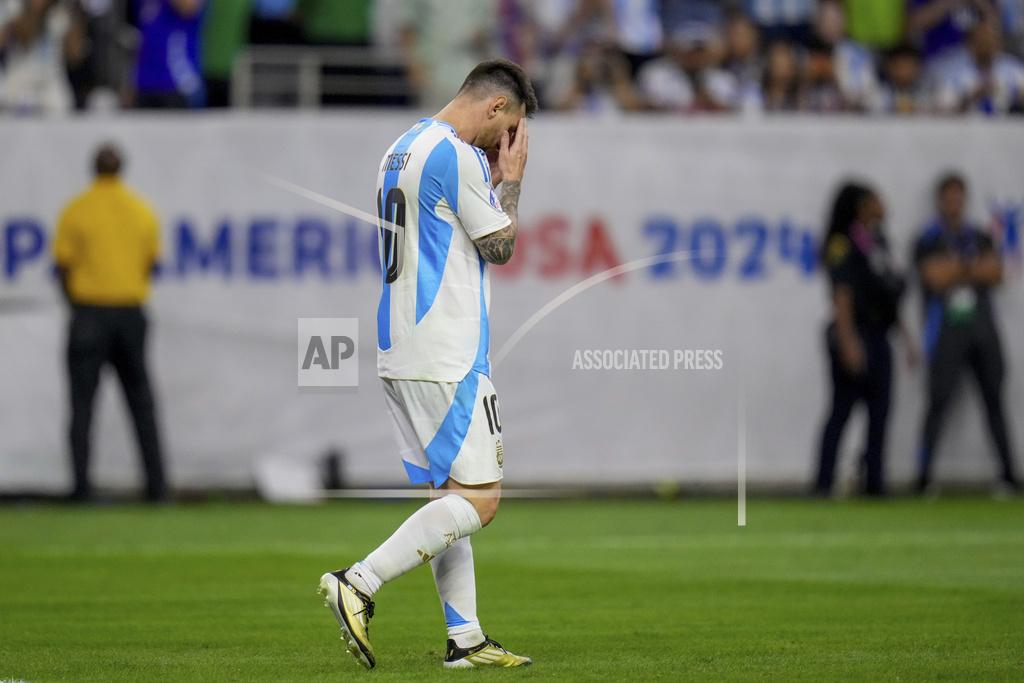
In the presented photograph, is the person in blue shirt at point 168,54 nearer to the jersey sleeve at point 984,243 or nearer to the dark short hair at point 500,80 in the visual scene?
the jersey sleeve at point 984,243

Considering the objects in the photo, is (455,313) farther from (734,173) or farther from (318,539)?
(734,173)

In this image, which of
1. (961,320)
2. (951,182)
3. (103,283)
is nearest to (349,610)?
(103,283)

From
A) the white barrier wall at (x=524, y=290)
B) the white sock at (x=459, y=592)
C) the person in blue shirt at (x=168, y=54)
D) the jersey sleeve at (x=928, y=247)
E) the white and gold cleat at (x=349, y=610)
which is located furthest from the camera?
the person in blue shirt at (x=168, y=54)

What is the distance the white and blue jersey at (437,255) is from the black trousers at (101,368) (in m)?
8.34

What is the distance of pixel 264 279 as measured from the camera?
51.5 feet

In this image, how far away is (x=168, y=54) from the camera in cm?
1630

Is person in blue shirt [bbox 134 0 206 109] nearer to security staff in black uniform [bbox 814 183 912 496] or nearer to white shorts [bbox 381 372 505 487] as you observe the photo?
security staff in black uniform [bbox 814 183 912 496]

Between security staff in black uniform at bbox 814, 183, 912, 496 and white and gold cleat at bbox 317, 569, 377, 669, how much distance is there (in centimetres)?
938

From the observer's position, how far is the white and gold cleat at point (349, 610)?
6305mm

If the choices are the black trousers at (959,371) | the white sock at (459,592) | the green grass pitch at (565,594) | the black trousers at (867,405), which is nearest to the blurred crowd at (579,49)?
the black trousers at (959,371)

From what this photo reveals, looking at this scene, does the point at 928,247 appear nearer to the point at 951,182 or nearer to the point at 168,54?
the point at 951,182

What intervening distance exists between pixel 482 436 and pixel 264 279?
31.0ft

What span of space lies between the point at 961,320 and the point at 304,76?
650 cm

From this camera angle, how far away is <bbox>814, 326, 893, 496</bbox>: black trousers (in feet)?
49.9
